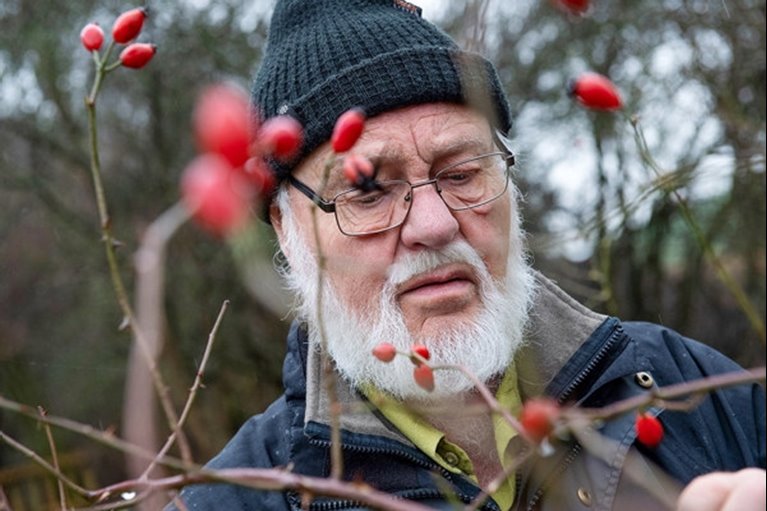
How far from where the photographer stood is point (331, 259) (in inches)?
79.4

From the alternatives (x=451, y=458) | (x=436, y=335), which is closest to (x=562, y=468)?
(x=451, y=458)

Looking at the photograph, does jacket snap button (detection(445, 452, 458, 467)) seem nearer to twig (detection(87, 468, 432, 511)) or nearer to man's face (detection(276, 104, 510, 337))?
man's face (detection(276, 104, 510, 337))

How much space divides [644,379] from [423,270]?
480mm

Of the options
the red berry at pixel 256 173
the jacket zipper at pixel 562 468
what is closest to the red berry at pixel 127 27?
the red berry at pixel 256 173

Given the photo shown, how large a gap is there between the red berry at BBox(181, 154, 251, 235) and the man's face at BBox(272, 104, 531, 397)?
45.9 inches

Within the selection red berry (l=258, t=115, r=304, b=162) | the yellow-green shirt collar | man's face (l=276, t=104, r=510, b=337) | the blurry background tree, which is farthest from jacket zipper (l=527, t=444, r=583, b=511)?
the blurry background tree

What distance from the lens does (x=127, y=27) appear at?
114 cm

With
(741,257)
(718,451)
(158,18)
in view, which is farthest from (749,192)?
(158,18)

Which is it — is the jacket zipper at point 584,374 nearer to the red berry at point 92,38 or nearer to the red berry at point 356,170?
the red berry at point 356,170

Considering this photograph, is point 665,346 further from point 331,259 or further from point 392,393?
point 331,259

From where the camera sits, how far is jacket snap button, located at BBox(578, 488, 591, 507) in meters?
1.63

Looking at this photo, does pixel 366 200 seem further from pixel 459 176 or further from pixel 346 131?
pixel 346 131

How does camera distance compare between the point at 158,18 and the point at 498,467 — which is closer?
the point at 498,467

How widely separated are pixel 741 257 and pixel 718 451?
10.2ft
